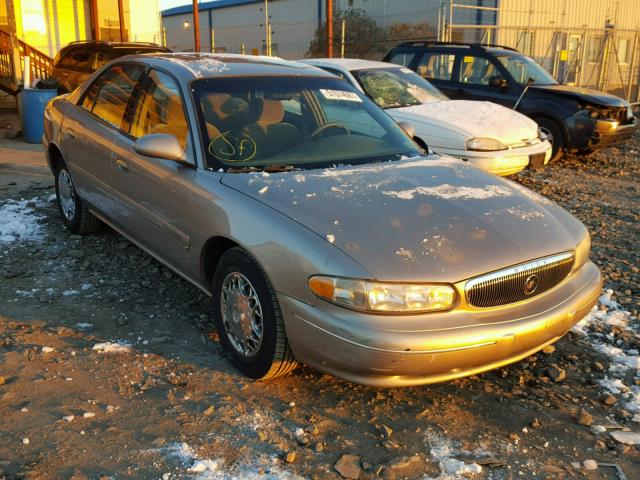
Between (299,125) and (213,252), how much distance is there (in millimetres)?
→ 1070

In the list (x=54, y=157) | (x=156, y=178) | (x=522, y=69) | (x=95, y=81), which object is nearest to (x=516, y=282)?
(x=156, y=178)

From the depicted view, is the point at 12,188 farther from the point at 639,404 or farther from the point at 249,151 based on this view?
the point at 639,404

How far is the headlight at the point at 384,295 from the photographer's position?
108 inches

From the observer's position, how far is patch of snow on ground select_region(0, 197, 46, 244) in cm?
561

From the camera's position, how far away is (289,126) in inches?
159

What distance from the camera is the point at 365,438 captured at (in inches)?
115

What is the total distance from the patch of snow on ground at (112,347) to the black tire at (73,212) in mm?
1989

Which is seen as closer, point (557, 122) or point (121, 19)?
point (557, 122)

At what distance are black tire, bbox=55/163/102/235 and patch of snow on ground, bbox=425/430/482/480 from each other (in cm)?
365

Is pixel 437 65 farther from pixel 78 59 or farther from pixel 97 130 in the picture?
pixel 78 59

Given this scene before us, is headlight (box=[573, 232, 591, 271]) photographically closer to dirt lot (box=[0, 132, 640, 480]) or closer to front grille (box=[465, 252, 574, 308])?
front grille (box=[465, 252, 574, 308])

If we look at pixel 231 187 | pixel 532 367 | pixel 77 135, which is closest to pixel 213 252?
pixel 231 187

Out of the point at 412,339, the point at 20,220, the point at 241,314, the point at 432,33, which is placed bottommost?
the point at 20,220

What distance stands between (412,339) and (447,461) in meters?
0.55
